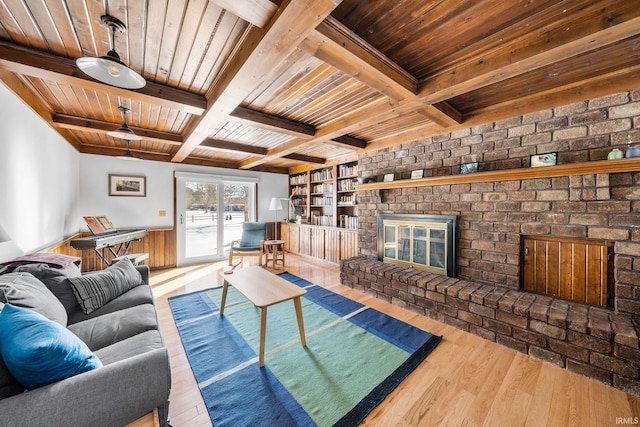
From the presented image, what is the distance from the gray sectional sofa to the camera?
2.76ft

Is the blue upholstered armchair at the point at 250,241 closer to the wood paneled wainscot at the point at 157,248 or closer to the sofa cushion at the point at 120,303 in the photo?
the wood paneled wainscot at the point at 157,248

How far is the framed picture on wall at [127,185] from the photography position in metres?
4.25

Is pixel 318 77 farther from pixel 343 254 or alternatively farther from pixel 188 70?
pixel 343 254

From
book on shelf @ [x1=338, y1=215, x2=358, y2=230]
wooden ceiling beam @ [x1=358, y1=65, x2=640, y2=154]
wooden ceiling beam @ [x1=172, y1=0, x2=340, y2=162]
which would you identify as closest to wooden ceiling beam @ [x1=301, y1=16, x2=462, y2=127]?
wooden ceiling beam @ [x1=172, y1=0, x2=340, y2=162]

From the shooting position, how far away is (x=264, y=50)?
1396 millimetres

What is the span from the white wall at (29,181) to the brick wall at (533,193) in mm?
3624

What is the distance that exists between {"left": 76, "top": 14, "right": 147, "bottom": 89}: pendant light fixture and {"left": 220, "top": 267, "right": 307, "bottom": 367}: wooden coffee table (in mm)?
1675

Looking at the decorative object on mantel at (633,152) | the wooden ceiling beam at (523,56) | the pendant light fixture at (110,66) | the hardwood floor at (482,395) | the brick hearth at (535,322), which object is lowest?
the hardwood floor at (482,395)

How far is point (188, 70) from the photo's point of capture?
→ 1887mm

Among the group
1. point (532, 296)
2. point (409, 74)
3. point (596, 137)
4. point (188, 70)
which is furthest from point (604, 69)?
point (188, 70)

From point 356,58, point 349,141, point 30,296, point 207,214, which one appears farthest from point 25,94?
point 349,141

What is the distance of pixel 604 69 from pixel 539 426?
252 cm

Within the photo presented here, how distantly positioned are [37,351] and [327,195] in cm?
477

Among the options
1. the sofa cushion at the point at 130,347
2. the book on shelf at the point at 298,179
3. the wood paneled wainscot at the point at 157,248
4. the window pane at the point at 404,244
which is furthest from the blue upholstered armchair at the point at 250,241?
the sofa cushion at the point at 130,347
